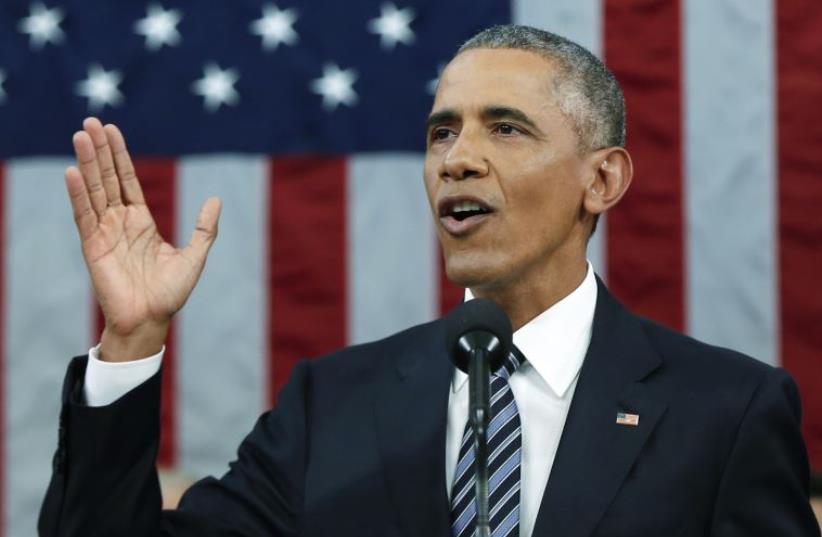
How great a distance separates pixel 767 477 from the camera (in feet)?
5.76

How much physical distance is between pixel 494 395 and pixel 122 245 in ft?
2.02

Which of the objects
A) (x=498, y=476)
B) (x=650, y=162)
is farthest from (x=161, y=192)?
(x=498, y=476)

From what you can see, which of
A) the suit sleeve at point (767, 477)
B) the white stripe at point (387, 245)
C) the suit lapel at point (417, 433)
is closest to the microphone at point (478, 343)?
the suit lapel at point (417, 433)

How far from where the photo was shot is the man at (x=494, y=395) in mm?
1737

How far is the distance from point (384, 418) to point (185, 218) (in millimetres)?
1627

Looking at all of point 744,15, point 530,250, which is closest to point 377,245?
point 744,15

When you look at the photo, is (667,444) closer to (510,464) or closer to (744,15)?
(510,464)

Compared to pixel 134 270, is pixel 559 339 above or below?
below

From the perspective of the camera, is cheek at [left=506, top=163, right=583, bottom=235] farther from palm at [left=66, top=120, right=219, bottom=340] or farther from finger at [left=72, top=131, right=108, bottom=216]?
finger at [left=72, top=131, right=108, bottom=216]

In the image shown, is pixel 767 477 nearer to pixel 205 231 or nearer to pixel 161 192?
pixel 205 231

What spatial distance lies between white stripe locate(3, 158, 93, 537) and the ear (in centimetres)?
178

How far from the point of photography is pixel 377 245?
133 inches

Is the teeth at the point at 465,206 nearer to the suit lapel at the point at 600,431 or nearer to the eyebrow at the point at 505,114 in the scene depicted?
the eyebrow at the point at 505,114

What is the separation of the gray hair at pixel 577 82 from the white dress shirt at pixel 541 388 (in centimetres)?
27
